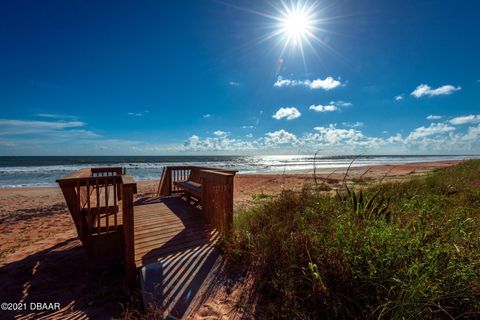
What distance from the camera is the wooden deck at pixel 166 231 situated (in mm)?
3461

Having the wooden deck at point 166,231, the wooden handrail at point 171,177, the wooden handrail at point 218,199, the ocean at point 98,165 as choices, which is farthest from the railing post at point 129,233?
the wooden handrail at point 171,177

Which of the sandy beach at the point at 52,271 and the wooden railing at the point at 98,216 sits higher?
the wooden railing at the point at 98,216

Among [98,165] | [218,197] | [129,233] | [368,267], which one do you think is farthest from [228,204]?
[98,165]

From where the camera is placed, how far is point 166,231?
4219 millimetres

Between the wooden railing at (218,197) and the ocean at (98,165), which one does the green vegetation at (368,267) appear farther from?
the ocean at (98,165)

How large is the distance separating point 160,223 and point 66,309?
76.9 inches

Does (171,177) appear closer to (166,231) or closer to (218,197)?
(166,231)

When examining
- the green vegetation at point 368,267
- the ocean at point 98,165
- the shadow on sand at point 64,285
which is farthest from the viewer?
the ocean at point 98,165

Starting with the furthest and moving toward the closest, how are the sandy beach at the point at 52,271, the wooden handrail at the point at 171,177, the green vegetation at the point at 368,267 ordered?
1. the wooden handrail at the point at 171,177
2. the sandy beach at the point at 52,271
3. the green vegetation at the point at 368,267

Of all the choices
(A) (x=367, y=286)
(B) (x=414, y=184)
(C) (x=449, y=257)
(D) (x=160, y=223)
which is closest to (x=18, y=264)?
(D) (x=160, y=223)

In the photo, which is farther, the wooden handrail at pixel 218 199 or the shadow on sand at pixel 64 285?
the wooden handrail at pixel 218 199

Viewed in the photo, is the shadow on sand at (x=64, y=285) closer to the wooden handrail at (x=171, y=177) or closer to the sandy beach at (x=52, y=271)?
the sandy beach at (x=52, y=271)

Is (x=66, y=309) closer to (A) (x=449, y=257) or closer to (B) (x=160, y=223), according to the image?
(B) (x=160, y=223)

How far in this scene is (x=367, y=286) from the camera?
1.89 meters
